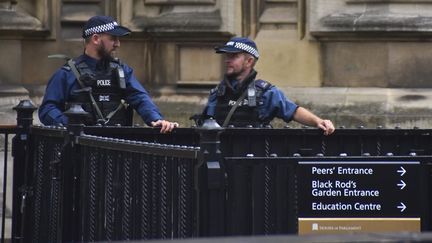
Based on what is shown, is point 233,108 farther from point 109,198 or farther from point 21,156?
point 109,198

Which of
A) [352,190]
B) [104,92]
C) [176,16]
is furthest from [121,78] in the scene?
[352,190]

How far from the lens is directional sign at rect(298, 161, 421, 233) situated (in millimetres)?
6023

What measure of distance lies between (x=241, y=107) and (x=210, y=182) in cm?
299

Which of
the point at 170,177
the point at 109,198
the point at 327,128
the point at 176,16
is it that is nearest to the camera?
the point at 170,177

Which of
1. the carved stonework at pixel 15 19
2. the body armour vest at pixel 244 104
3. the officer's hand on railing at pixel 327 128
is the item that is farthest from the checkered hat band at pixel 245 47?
the carved stonework at pixel 15 19

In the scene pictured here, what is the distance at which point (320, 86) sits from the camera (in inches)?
434

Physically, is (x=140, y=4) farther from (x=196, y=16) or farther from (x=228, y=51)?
(x=228, y=51)

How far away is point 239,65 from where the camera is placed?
8.72 m

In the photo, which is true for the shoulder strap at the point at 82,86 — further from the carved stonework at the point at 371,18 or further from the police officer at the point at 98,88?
the carved stonework at the point at 371,18

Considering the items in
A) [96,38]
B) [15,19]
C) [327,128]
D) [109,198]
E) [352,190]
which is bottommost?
[109,198]

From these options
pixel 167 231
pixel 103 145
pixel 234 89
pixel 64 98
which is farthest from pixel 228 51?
pixel 167 231

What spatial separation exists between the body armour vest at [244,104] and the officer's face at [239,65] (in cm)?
11

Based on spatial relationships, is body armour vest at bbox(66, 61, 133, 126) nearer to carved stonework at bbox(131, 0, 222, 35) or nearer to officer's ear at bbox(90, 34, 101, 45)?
officer's ear at bbox(90, 34, 101, 45)

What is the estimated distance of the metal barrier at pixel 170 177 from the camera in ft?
18.6
